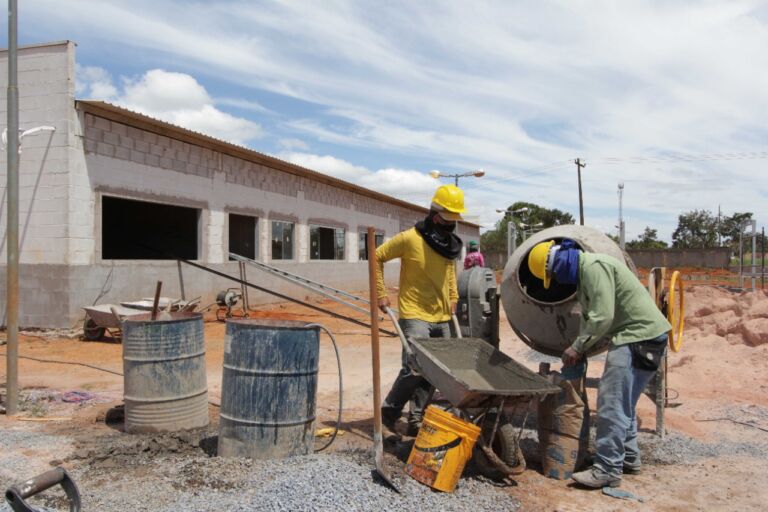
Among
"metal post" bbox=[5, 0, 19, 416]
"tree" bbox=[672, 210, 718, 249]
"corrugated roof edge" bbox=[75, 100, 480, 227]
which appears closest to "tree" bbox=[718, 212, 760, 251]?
"tree" bbox=[672, 210, 718, 249]

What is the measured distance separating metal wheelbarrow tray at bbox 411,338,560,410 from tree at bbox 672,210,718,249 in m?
66.0

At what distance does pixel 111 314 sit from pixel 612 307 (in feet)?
26.5

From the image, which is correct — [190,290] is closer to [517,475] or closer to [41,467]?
[41,467]

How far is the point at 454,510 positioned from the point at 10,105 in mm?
5095

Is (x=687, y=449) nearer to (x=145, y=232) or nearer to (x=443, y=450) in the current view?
(x=443, y=450)

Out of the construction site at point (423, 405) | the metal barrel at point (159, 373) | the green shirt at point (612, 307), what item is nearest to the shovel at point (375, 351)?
the construction site at point (423, 405)

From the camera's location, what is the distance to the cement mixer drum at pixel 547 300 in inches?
204

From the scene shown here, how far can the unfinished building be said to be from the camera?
1045cm

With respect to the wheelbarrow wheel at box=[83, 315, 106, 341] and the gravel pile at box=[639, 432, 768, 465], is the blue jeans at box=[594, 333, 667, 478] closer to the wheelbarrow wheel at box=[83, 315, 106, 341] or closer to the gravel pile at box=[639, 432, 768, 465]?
the gravel pile at box=[639, 432, 768, 465]

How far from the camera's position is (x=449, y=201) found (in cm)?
499

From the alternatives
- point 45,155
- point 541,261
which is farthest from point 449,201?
point 45,155

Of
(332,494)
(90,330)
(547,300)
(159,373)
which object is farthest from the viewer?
(90,330)

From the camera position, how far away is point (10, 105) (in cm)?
564

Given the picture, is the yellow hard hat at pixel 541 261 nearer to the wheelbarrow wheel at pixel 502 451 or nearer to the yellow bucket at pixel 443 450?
the wheelbarrow wheel at pixel 502 451
